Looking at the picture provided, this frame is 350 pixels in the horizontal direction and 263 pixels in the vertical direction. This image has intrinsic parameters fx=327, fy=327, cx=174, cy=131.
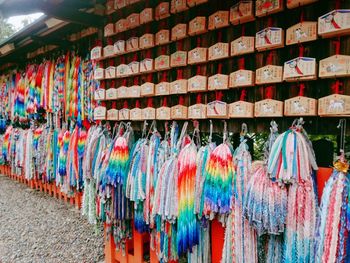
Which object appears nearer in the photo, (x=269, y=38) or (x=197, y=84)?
(x=269, y=38)

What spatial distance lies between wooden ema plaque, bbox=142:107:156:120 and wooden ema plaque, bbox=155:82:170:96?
0.47ft

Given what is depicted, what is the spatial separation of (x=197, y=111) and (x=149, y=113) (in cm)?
52

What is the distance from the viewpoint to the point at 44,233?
427 cm

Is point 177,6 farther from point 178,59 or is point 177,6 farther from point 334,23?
point 334,23

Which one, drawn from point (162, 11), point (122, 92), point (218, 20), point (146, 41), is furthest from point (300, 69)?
point (122, 92)

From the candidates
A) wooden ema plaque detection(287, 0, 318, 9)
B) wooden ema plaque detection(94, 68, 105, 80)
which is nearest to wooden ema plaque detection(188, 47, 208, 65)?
wooden ema plaque detection(287, 0, 318, 9)

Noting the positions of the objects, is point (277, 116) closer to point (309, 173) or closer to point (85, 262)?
point (309, 173)

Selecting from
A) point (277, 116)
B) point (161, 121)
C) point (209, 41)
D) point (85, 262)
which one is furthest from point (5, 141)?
point (277, 116)

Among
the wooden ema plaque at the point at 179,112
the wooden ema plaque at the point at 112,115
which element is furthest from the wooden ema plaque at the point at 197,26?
the wooden ema plaque at the point at 112,115

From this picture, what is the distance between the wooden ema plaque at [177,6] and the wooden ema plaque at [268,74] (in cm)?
78

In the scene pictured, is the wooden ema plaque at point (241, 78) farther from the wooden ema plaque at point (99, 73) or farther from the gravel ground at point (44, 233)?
the gravel ground at point (44, 233)

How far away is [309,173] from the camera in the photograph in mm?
1709

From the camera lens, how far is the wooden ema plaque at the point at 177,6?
2.31 m

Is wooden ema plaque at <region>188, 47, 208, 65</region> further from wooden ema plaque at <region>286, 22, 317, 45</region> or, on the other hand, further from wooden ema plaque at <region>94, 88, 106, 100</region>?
wooden ema plaque at <region>94, 88, 106, 100</region>
